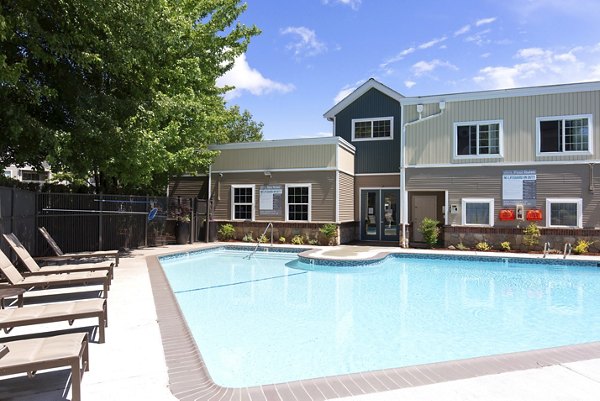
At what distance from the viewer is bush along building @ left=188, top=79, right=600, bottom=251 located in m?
13.9

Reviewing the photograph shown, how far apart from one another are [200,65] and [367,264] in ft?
31.7

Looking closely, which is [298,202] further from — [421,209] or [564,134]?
[564,134]

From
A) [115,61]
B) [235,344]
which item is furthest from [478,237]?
[115,61]

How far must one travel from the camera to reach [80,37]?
29.2 feet

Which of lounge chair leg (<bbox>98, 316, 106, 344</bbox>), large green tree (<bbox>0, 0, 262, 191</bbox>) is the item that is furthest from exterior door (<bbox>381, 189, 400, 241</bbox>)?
lounge chair leg (<bbox>98, 316, 106, 344</bbox>)

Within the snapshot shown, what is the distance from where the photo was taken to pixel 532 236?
13836mm

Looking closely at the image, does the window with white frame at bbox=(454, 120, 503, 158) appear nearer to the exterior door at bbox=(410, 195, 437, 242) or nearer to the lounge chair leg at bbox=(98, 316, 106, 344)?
the exterior door at bbox=(410, 195, 437, 242)

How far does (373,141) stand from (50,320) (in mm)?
15374

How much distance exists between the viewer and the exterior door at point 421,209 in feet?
56.4

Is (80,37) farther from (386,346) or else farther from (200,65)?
(386,346)

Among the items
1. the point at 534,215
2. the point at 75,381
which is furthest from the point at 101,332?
the point at 534,215

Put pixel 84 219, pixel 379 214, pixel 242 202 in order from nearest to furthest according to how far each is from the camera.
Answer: pixel 84 219, pixel 242 202, pixel 379 214

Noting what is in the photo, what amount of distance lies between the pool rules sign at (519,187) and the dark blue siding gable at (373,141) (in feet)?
14.2

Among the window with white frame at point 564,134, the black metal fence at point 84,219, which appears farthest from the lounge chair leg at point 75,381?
the window with white frame at point 564,134
